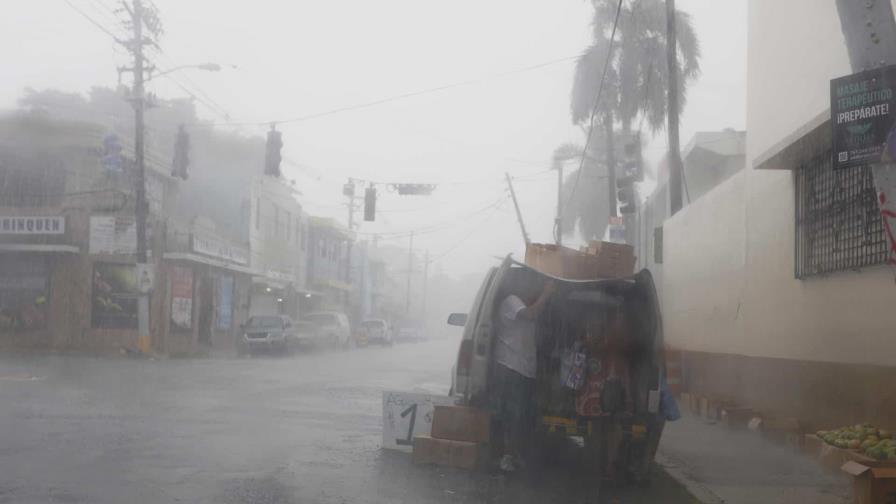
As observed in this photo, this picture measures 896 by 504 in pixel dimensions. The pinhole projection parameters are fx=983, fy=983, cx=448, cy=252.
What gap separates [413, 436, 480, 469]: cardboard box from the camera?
9.29 meters

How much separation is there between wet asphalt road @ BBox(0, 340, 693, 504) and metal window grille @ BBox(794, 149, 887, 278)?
335 cm

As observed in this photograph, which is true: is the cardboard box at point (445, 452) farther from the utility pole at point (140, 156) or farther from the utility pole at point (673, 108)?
the utility pole at point (140, 156)

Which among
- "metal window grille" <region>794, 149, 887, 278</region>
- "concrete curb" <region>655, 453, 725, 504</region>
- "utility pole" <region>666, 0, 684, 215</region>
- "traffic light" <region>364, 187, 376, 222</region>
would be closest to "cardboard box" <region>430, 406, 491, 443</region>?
"concrete curb" <region>655, 453, 725, 504</region>

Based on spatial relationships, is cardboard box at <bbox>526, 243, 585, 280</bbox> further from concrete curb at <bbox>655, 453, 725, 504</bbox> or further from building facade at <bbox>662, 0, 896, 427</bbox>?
building facade at <bbox>662, 0, 896, 427</bbox>

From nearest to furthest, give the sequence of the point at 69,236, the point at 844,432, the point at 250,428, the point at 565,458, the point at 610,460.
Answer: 1. the point at 844,432
2. the point at 610,460
3. the point at 565,458
4. the point at 250,428
5. the point at 69,236

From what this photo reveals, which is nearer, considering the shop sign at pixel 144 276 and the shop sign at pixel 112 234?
the shop sign at pixel 144 276

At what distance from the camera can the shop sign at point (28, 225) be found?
1287 inches

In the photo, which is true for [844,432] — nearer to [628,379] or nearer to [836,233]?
[628,379]

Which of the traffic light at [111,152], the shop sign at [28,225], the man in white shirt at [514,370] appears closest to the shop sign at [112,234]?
the shop sign at [28,225]

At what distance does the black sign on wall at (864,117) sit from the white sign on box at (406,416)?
5.01 m

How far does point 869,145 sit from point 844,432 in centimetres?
292

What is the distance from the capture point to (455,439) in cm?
945

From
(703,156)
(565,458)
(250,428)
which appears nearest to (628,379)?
(565,458)

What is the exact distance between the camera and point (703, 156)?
33500 millimetres
